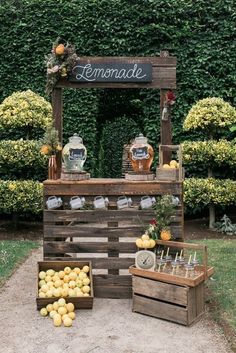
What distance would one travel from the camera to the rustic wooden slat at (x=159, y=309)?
4209mm

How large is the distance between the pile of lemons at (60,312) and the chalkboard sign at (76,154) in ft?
4.56

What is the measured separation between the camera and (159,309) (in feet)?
14.3

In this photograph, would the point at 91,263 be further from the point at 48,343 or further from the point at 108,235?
the point at 48,343

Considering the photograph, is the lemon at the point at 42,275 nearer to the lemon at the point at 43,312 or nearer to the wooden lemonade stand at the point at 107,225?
the wooden lemonade stand at the point at 107,225

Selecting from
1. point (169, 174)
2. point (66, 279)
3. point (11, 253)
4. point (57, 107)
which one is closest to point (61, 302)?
point (66, 279)

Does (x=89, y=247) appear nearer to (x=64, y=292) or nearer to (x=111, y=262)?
(x=111, y=262)

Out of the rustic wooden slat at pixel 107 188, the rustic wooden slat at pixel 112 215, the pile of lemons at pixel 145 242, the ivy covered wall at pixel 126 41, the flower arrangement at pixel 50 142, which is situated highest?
the ivy covered wall at pixel 126 41

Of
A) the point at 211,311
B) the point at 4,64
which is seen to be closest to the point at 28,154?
the point at 4,64

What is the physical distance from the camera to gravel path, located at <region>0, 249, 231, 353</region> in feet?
12.3

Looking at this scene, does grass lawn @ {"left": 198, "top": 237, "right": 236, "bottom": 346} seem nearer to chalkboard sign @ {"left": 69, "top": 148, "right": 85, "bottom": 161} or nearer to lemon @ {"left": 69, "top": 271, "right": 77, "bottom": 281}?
lemon @ {"left": 69, "top": 271, "right": 77, "bottom": 281}

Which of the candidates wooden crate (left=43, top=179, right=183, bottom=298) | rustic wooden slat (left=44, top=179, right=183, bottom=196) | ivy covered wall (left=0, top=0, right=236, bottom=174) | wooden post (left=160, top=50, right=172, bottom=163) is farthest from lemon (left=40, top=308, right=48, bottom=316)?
ivy covered wall (left=0, top=0, right=236, bottom=174)

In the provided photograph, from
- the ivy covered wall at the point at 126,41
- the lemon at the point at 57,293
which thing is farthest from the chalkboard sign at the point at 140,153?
the ivy covered wall at the point at 126,41

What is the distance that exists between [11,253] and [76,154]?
2418mm

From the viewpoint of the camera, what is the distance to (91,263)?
4.93 meters
